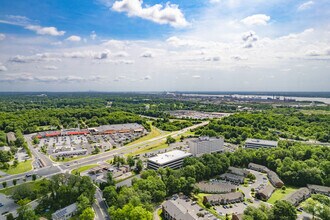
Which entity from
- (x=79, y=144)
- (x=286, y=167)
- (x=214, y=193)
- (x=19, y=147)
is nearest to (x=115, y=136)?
(x=79, y=144)

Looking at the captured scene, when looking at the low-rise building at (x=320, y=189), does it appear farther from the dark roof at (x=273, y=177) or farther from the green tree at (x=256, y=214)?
the green tree at (x=256, y=214)

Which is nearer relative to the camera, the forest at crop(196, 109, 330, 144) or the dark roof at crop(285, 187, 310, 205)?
the dark roof at crop(285, 187, 310, 205)

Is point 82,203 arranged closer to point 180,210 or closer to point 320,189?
point 180,210

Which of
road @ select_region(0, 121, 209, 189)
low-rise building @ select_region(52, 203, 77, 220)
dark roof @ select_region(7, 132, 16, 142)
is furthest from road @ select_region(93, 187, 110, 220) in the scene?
dark roof @ select_region(7, 132, 16, 142)

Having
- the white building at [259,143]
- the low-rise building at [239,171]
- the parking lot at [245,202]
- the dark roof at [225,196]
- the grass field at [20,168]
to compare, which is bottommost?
the parking lot at [245,202]

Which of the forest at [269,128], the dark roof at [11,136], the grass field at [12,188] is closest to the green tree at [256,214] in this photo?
the grass field at [12,188]

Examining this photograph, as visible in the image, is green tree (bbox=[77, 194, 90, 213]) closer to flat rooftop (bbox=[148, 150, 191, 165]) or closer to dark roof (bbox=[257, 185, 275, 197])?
flat rooftop (bbox=[148, 150, 191, 165])

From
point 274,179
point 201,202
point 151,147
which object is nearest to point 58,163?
point 151,147
